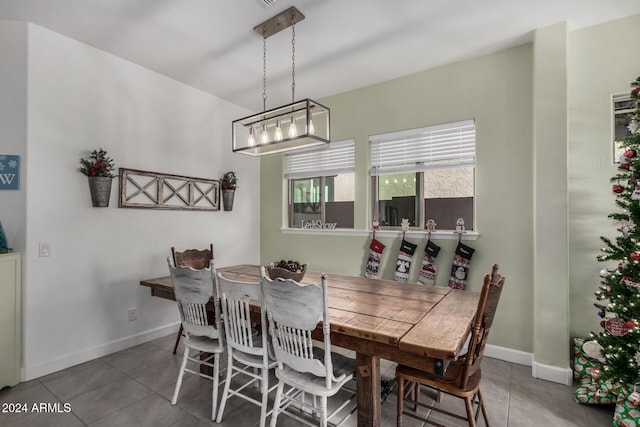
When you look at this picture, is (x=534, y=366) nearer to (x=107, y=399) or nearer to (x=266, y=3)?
(x=107, y=399)

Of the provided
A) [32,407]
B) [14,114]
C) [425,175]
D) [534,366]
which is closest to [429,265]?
[425,175]

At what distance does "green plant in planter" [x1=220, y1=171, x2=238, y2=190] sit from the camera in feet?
13.3

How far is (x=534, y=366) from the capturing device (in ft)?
8.53

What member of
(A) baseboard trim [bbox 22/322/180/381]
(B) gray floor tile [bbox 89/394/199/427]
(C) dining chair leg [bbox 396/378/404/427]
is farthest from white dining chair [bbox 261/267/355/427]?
(A) baseboard trim [bbox 22/322/180/381]

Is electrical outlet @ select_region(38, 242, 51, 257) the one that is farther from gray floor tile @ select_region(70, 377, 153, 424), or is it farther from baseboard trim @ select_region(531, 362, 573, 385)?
baseboard trim @ select_region(531, 362, 573, 385)

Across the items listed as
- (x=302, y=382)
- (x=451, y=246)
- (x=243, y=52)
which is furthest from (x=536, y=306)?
(x=243, y=52)

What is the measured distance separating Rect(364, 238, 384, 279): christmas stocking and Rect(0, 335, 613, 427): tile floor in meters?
0.99

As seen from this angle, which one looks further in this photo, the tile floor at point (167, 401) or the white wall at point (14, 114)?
the white wall at point (14, 114)

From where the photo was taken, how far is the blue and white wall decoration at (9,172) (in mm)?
2500

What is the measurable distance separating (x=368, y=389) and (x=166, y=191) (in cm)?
296

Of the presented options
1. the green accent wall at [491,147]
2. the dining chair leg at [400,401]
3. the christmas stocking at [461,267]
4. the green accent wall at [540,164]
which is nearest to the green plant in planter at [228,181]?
the green accent wall at [491,147]

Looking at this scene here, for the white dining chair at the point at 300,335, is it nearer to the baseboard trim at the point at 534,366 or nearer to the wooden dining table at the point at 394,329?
the wooden dining table at the point at 394,329

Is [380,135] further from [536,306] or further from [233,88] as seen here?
[536,306]

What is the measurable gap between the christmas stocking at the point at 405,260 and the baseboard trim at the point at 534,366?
1023mm
